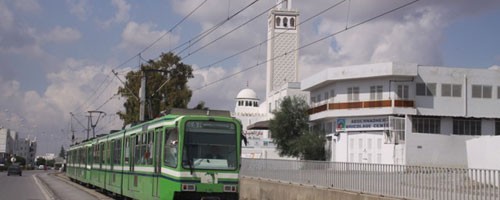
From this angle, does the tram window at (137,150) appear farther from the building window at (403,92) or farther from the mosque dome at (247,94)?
the mosque dome at (247,94)

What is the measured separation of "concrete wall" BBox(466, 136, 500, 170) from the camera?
3266 cm

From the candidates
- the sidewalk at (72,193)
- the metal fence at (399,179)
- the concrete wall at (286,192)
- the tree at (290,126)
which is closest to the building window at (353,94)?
the tree at (290,126)

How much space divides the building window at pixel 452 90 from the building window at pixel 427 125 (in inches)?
89.0

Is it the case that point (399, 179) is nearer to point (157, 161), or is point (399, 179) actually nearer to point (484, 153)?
point (157, 161)

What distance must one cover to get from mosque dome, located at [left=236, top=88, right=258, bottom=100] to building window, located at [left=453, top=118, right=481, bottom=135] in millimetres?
65169

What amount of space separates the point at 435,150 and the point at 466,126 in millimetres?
4873

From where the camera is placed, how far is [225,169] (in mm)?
18406

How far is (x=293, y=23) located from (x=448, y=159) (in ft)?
184

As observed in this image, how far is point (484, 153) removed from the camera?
33.7m

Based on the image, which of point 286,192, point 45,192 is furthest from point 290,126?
point 286,192

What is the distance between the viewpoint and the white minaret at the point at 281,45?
104 metres

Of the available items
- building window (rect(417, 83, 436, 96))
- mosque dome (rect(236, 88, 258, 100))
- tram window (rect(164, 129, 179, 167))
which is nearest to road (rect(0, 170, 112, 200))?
tram window (rect(164, 129, 179, 167))

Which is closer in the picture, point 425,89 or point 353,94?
point 425,89

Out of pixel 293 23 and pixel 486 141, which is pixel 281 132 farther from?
pixel 293 23
